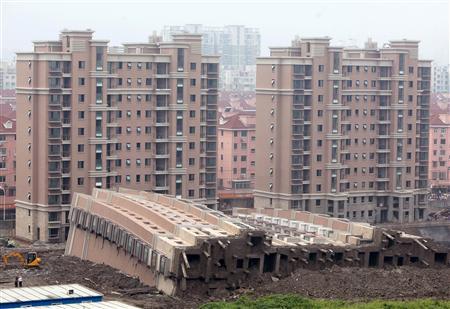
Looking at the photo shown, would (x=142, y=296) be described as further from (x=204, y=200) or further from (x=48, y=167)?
(x=204, y=200)

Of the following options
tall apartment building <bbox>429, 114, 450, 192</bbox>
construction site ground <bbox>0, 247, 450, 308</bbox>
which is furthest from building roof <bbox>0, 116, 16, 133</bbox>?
tall apartment building <bbox>429, 114, 450, 192</bbox>

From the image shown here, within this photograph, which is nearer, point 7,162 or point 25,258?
point 25,258

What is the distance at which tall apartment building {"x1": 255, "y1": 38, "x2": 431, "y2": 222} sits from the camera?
44.3 meters

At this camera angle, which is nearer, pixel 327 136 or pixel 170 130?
pixel 170 130

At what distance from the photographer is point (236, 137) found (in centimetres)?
5259

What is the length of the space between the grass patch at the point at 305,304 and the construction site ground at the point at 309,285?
5.01ft

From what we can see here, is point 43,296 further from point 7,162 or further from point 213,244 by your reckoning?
point 7,162

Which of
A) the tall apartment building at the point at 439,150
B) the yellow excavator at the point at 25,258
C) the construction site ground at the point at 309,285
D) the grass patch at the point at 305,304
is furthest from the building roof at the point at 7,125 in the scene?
the grass patch at the point at 305,304

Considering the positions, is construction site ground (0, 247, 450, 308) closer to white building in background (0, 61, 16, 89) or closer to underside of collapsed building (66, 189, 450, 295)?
underside of collapsed building (66, 189, 450, 295)

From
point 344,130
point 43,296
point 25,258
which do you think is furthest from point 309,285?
point 344,130

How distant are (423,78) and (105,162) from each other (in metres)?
12.9

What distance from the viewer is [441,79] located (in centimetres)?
12081

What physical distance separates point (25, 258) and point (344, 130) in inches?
605

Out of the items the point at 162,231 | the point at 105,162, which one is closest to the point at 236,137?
the point at 105,162
